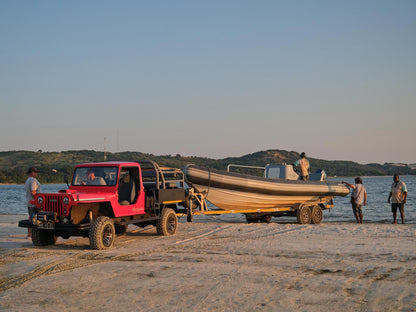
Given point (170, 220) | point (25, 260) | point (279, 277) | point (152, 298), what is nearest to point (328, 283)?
point (279, 277)

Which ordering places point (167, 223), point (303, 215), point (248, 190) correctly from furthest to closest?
point (303, 215)
point (248, 190)
point (167, 223)

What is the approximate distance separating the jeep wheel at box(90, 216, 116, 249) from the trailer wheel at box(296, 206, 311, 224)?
799 cm

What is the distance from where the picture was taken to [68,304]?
5.74m

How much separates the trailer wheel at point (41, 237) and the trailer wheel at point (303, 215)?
8661 millimetres

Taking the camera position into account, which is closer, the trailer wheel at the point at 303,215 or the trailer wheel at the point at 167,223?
the trailer wheel at the point at 167,223

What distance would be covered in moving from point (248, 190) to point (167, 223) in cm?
357

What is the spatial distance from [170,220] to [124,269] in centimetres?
470

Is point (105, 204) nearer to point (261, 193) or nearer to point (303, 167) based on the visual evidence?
point (261, 193)

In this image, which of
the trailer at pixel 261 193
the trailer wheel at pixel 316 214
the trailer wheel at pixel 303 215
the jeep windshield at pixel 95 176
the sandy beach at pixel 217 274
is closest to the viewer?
the sandy beach at pixel 217 274

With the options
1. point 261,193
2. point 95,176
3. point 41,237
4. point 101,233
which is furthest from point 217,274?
point 261,193

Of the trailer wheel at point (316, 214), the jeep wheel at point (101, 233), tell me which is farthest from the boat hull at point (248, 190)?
the jeep wheel at point (101, 233)

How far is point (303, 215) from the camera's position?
53.8 ft

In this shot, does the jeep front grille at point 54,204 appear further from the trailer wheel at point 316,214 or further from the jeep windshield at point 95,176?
the trailer wheel at point 316,214

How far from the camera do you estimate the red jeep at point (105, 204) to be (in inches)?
387
